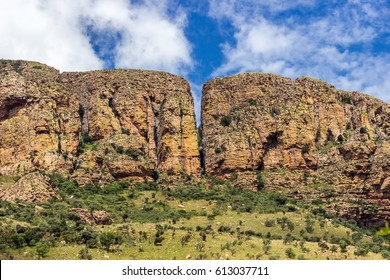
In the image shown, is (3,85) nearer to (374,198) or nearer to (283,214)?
(283,214)

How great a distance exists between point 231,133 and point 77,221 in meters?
37.8

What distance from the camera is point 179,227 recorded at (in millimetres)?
67375

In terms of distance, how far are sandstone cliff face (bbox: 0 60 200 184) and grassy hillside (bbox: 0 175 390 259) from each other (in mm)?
5254

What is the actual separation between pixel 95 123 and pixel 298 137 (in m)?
34.6

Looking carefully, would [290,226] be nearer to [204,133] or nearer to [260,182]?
[260,182]

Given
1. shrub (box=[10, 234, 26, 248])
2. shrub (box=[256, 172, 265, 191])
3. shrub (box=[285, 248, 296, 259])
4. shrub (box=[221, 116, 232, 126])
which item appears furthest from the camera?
shrub (box=[221, 116, 232, 126])

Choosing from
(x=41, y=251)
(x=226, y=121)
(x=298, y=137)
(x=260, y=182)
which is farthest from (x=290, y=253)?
(x=226, y=121)

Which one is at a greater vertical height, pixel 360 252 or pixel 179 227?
pixel 179 227

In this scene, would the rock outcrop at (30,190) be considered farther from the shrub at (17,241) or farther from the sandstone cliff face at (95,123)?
the shrub at (17,241)

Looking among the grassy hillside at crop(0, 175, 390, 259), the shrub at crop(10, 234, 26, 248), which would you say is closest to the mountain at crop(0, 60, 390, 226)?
the grassy hillside at crop(0, 175, 390, 259)

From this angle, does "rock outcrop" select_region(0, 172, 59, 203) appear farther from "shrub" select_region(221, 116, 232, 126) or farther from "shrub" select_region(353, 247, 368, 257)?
"shrub" select_region(353, 247, 368, 257)

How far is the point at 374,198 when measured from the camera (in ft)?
273

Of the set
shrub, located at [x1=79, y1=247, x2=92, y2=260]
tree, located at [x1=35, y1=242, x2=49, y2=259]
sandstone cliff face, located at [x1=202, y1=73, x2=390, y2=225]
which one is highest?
sandstone cliff face, located at [x1=202, y1=73, x2=390, y2=225]

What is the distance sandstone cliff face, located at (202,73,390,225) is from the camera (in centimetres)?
8525
